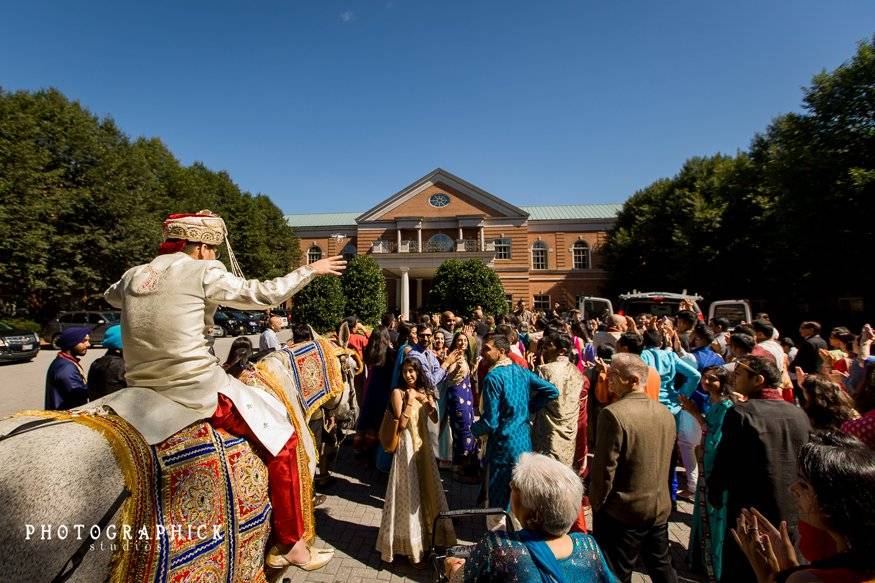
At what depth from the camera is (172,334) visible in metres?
2.12

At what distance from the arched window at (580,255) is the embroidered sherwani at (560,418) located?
33719 millimetres

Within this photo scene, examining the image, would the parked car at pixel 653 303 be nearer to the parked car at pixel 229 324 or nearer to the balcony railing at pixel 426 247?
the balcony railing at pixel 426 247

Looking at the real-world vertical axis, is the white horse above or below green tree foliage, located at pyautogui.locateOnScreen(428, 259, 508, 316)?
below

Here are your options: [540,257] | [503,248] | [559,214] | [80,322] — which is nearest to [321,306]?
[80,322]

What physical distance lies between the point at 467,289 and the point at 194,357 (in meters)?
20.6

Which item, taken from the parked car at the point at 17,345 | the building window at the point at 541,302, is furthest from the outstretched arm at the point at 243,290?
the building window at the point at 541,302

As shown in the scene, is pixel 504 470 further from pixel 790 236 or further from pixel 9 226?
pixel 9 226

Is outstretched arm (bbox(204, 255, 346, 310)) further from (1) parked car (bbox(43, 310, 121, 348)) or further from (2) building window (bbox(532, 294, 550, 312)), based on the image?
(2) building window (bbox(532, 294, 550, 312))

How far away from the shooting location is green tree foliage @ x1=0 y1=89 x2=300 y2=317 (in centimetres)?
1691

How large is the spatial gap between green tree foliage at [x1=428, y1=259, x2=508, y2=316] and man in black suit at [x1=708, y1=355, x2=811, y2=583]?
19.5 m

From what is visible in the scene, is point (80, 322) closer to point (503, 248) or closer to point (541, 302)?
point (503, 248)

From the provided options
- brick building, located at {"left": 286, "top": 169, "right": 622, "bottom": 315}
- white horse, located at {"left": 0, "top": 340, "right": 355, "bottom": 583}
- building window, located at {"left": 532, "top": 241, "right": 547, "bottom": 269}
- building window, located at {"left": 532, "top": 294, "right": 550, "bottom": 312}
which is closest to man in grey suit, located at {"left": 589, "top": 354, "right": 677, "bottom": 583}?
white horse, located at {"left": 0, "top": 340, "right": 355, "bottom": 583}

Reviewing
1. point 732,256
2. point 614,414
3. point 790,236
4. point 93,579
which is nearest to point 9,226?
point 93,579

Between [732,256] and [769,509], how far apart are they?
23372 millimetres
